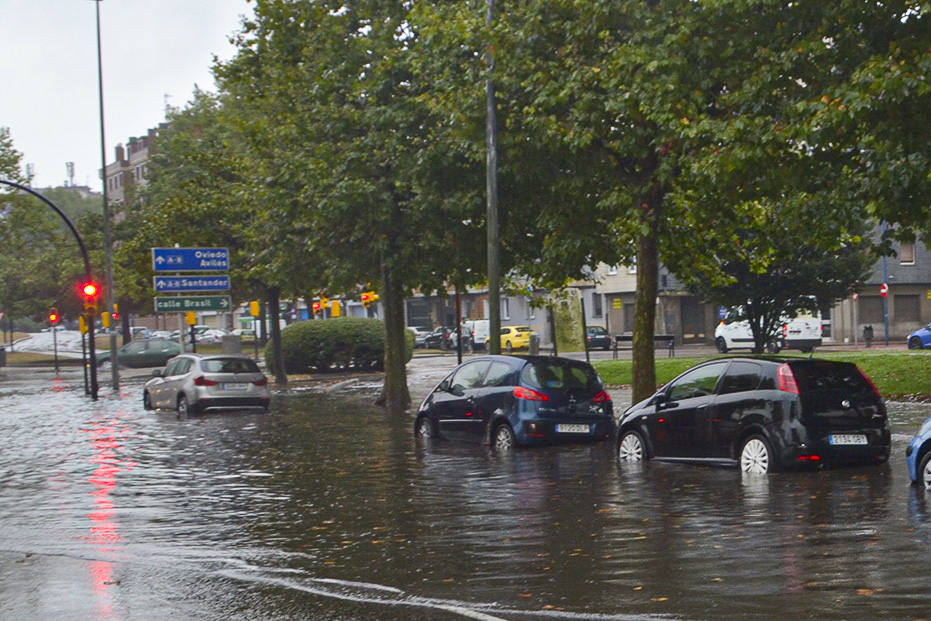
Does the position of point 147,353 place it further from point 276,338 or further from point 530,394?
point 530,394

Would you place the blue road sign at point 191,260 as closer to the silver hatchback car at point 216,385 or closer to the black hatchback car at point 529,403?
the silver hatchback car at point 216,385

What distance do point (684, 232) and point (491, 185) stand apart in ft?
11.9

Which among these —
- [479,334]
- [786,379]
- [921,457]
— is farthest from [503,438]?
[479,334]

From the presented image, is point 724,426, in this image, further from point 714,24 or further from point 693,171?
point 714,24

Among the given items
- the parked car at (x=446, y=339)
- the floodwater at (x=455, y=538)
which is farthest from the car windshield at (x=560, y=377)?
the parked car at (x=446, y=339)

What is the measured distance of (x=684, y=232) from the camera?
22500 mm

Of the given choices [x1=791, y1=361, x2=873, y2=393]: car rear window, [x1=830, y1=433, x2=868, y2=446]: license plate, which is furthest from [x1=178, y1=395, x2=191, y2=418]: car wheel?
[x1=830, y1=433, x2=868, y2=446]: license plate

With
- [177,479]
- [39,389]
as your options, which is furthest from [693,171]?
[39,389]

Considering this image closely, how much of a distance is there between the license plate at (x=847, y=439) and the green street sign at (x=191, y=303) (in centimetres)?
2943

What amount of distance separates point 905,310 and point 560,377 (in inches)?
2142

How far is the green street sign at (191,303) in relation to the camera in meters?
40.4

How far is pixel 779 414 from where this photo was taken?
13.9m

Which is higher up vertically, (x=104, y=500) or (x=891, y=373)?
(x=891, y=373)

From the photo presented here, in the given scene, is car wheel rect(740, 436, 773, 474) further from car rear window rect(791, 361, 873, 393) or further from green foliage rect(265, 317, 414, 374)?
green foliage rect(265, 317, 414, 374)
